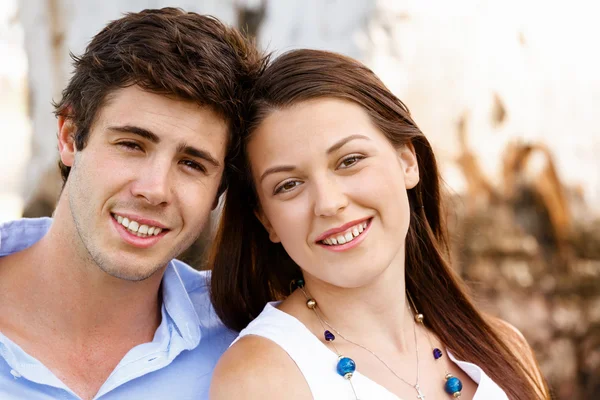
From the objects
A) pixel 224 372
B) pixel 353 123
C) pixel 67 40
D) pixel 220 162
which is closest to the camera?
pixel 224 372

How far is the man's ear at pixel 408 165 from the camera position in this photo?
2.48 metres

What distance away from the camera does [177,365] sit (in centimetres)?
238

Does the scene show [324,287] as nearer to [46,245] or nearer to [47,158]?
[46,245]

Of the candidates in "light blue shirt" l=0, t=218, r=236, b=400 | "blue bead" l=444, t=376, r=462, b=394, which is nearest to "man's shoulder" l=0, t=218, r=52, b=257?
"light blue shirt" l=0, t=218, r=236, b=400

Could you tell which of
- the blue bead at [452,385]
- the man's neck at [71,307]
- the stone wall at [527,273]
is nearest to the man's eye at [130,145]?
the man's neck at [71,307]

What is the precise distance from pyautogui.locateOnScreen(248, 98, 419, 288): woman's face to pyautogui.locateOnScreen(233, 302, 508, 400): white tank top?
187mm

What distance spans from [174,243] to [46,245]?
519 millimetres

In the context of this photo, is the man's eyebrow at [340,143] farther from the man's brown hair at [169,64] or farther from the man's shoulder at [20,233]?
the man's shoulder at [20,233]

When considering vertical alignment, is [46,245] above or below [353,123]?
below

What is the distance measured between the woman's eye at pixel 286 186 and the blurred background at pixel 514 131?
2.53m

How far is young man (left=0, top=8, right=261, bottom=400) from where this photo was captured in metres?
2.27

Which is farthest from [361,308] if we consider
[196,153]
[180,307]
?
[196,153]

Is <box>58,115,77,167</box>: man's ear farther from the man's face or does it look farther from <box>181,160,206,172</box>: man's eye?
<box>181,160,206,172</box>: man's eye

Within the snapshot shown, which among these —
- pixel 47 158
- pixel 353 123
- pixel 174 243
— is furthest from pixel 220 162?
pixel 47 158
